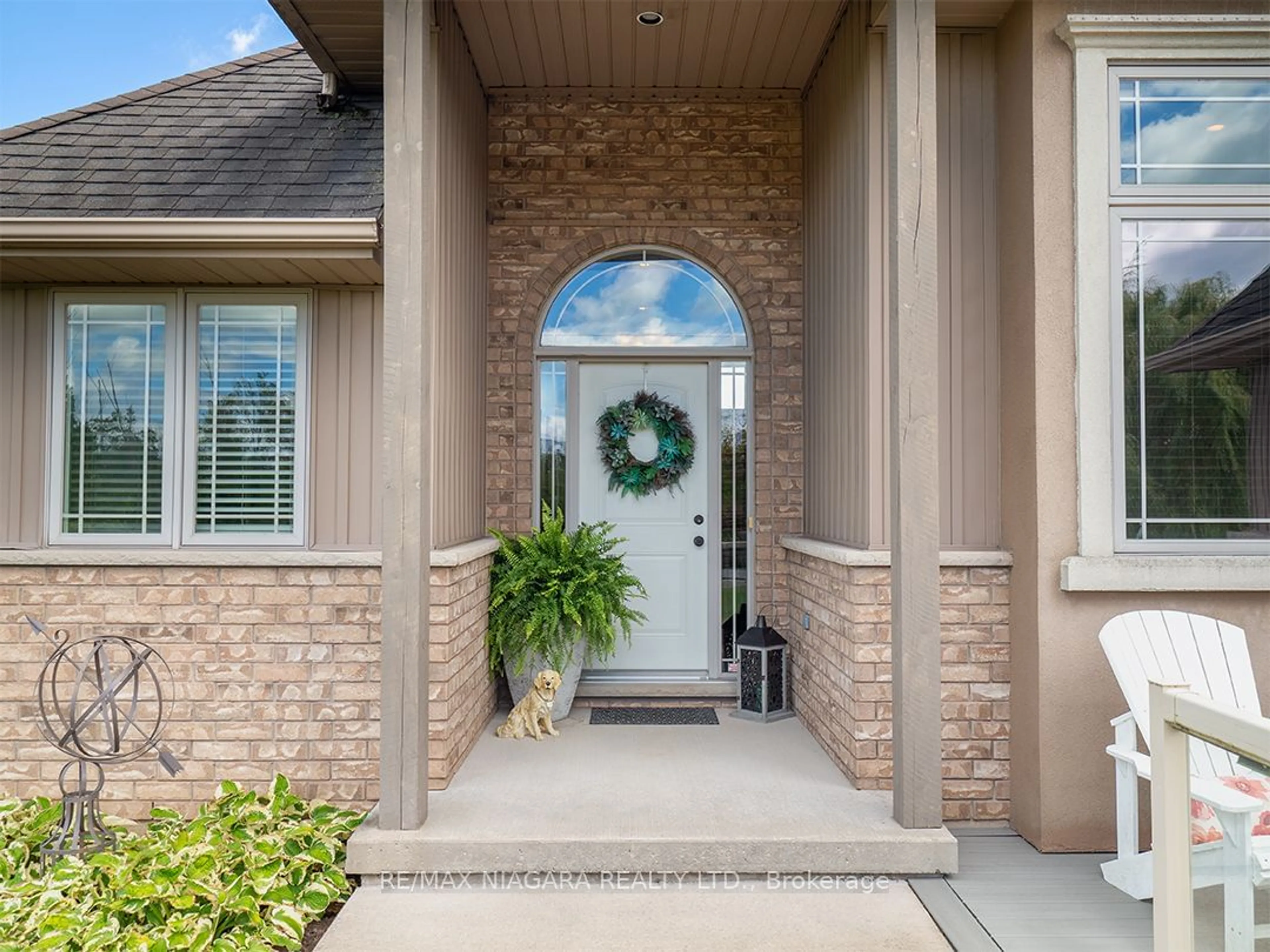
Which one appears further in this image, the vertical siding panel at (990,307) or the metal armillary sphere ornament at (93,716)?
the vertical siding panel at (990,307)

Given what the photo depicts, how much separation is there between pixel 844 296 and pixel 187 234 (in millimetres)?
2908

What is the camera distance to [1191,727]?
1.89m

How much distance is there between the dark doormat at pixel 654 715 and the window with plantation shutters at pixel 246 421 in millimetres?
1904

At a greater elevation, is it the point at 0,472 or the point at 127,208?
the point at 127,208

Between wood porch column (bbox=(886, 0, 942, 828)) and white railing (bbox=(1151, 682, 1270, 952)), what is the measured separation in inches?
44.2

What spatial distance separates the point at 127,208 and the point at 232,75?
1.55 metres

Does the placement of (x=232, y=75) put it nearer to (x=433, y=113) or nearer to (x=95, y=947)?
(x=433, y=113)

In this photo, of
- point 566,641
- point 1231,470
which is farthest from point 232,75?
point 1231,470

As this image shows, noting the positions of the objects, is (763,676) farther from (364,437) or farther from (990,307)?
(364,437)

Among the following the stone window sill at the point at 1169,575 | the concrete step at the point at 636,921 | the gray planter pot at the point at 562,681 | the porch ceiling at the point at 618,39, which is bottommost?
the concrete step at the point at 636,921

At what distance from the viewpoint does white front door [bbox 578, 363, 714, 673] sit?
17.0 feet

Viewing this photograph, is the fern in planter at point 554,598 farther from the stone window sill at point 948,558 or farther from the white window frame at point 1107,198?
the white window frame at point 1107,198

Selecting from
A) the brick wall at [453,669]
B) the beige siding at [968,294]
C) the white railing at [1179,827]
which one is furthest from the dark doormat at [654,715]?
the white railing at [1179,827]

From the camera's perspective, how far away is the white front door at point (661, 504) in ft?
17.0
